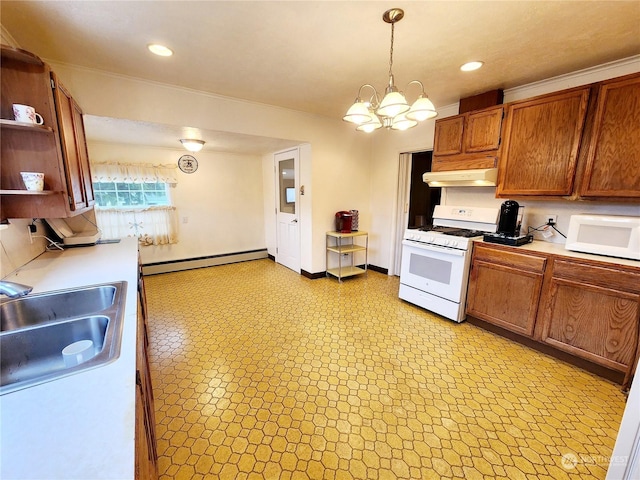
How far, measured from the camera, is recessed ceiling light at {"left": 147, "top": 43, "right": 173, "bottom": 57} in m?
2.00

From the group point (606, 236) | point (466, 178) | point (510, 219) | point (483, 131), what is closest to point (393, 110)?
point (466, 178)

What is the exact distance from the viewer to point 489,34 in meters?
1.86

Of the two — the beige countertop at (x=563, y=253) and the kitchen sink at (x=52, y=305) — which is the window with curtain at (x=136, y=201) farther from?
the beige countertop at (x=563, y=253)

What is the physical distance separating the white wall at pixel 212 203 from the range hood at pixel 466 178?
11.0 feet

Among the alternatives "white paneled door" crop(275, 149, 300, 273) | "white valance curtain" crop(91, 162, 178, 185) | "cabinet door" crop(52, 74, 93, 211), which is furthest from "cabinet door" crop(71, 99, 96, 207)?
"white paneled door" crop(275, 149, 300, 273)

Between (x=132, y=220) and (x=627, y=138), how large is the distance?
5.71 metres

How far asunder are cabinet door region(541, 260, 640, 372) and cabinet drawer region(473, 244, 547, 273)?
12 centimetres

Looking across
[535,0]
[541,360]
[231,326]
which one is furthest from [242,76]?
[541,360]

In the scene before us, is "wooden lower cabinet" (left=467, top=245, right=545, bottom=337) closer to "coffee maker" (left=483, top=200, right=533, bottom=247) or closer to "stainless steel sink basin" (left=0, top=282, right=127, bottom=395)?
"coffee maker" (left=483, top=200, right=533, bottom=247)

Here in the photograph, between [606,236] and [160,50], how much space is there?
146 inches

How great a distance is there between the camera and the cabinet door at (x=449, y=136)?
9.72 feet

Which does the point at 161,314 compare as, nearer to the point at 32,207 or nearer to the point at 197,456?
the point at 32,207

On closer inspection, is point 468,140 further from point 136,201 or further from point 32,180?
point 136,201

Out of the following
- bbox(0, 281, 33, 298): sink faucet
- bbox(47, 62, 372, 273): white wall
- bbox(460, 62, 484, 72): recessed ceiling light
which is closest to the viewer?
bbox(0, 281, 33, 298): sink faucet
